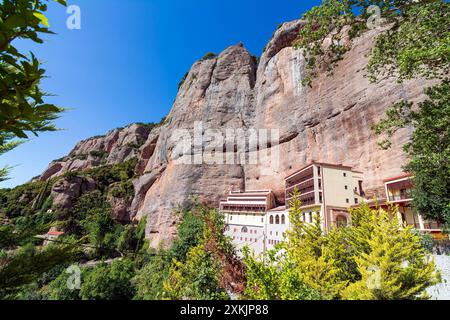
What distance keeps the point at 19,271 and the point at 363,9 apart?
8.82 meters

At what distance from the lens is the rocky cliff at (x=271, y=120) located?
75.2 feet

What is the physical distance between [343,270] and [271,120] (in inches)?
1042

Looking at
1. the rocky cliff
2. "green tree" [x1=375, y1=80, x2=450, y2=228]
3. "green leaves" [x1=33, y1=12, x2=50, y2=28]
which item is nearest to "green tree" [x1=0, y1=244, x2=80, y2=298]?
"green leaves" [x1=33, y1=12, x2=50, y2=28]

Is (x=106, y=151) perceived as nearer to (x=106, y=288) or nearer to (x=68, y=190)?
(x=68, y=190)

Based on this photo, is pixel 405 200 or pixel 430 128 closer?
pixel 430 128

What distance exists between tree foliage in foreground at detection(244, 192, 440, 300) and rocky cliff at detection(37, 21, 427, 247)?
11.9 metres

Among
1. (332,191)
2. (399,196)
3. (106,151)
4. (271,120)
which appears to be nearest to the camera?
(399,196)

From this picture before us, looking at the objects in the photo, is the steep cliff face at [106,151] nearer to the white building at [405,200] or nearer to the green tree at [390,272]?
the white building at [405,200]

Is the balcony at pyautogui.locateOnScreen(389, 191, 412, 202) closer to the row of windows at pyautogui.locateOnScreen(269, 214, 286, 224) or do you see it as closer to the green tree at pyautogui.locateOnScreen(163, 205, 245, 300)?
the row of windows at pyautogui.locateOnScreen(269, 214, 286, 224)

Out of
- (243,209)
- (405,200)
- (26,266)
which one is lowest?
(26,266)

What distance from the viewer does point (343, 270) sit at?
31.9ft

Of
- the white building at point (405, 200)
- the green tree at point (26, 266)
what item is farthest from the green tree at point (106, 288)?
the white building at point (405, 200)

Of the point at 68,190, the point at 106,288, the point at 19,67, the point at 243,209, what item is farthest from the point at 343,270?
the point at 68,190

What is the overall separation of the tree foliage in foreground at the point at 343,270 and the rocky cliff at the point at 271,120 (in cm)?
1194
